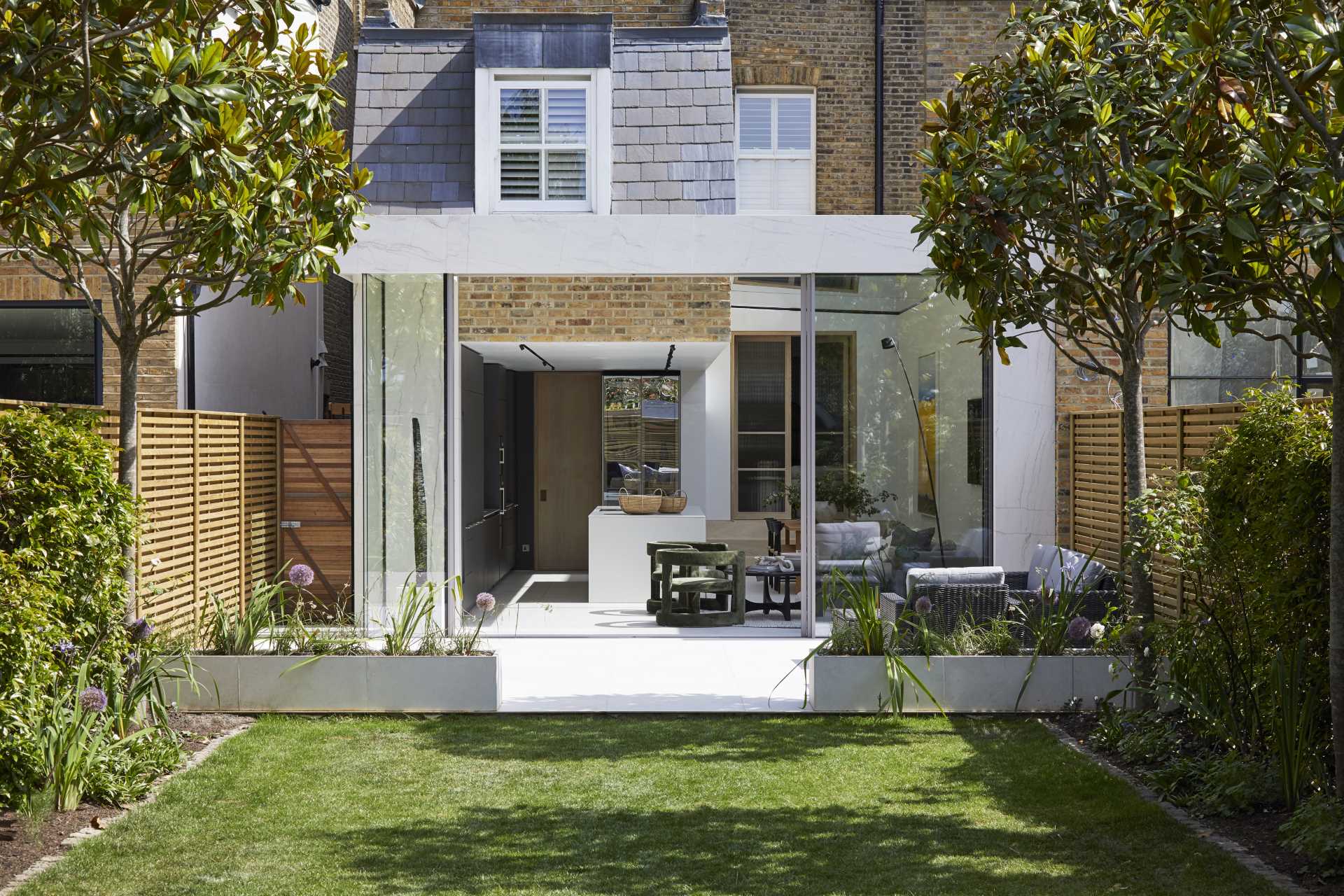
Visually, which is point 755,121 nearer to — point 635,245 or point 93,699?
point 635,245

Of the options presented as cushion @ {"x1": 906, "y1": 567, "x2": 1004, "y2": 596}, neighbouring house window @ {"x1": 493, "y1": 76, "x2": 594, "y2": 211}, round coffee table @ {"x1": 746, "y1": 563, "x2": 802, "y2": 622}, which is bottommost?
round coffee table @ {"x1": 746, "y1": 563, "x2": 802, "y2": 622}

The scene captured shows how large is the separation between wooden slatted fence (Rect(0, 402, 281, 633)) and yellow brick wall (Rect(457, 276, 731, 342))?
2217 mm

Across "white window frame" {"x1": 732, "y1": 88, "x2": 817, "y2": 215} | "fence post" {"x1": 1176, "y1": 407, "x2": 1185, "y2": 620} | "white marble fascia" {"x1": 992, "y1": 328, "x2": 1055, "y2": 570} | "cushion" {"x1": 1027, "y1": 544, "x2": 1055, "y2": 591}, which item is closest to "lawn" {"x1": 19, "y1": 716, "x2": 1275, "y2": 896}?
"fence post" {"x1": 1176, "y1": 407, "x2": 1185, "y2": 620}

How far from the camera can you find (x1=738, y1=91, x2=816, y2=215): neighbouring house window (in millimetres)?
16125

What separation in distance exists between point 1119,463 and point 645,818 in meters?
5.20

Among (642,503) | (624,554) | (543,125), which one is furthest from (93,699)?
(543,125)

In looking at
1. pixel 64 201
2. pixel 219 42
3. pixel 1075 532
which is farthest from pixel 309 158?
pixel 1075 532

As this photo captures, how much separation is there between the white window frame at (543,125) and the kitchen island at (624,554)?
3.19 metres

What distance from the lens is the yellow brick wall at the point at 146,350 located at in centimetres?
1034

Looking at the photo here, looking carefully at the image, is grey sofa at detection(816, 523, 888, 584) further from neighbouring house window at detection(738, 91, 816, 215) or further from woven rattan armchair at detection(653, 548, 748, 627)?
neighbouring house window at detection(738, 91, 816, 215)

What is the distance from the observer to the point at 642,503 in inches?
505

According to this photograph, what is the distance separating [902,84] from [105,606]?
13.4 metres

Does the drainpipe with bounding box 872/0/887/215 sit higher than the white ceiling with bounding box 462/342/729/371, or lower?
higher

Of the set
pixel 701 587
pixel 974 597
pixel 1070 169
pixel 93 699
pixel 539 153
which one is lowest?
pixel 701 587
